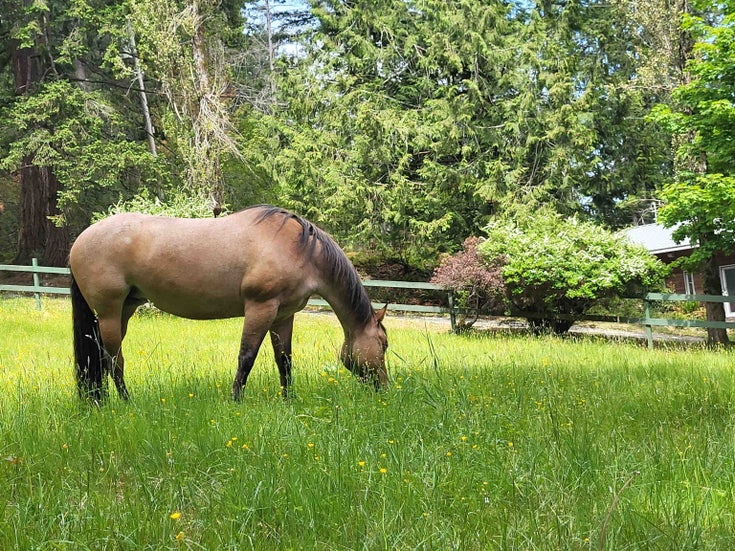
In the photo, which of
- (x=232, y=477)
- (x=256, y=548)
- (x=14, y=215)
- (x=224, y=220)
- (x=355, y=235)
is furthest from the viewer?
(x=14, y=215)

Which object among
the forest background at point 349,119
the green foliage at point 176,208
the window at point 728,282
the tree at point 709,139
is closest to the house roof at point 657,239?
the forest background at point 349,119

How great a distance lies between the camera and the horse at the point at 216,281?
17.4 feet

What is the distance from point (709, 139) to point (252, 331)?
1142cm

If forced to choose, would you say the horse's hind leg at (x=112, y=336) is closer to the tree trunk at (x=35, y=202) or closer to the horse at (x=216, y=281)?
the horse at (x=216, y=281)

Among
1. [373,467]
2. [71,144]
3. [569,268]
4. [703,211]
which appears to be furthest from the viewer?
[71,144]

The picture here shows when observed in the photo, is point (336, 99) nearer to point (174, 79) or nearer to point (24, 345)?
point (174, 79)

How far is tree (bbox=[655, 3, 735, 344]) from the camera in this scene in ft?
39.4

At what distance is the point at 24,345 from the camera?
386 inches

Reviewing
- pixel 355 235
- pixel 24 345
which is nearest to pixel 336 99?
pixel 355 235

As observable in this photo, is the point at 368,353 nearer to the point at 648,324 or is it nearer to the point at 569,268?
the point at 569,268

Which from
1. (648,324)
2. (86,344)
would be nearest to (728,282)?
(648,324)

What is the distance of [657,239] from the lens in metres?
21.2

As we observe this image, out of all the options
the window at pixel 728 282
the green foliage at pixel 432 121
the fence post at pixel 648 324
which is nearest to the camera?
the fence post at pixel 648 324

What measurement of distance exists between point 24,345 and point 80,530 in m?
8.61
